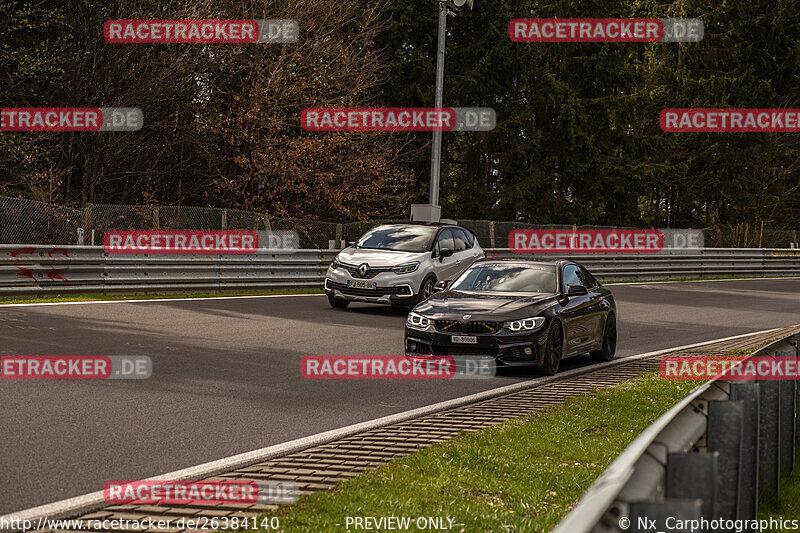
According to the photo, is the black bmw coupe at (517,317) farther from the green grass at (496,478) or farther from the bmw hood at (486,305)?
the green grass at (496,478)

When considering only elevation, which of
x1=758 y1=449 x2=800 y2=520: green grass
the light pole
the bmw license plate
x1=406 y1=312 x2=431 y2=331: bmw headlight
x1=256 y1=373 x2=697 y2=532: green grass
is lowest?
x1=256 y1=373 x2=697 y2=532: green grass

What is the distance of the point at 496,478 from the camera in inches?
255

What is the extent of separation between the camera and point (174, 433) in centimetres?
766

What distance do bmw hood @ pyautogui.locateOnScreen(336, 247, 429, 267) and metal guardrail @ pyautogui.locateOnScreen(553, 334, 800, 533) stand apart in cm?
1234

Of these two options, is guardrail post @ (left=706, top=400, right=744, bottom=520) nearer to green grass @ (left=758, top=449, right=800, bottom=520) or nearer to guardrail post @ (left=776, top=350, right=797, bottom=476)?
green grass @ (left=758, top=449, right=800, bottom=520)

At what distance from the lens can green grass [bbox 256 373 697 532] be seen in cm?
549

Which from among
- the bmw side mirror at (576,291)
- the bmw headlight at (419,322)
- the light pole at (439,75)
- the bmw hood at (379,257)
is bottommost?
the bmw headlight at (419,322)

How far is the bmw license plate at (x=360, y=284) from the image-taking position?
1831 cm

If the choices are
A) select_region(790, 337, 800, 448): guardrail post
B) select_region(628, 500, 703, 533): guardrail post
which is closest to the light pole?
select_region(790, 337, 800, 448): guardrail post

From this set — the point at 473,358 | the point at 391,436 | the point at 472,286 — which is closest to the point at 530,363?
the point at 473,358

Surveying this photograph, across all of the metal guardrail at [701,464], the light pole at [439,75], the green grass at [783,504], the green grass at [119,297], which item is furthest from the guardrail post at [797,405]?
the light pole at [439,75]

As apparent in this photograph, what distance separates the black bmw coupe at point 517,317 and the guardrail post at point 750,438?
6.67 meters

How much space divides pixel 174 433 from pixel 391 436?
169 cm

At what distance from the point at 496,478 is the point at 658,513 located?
4.04 metres
